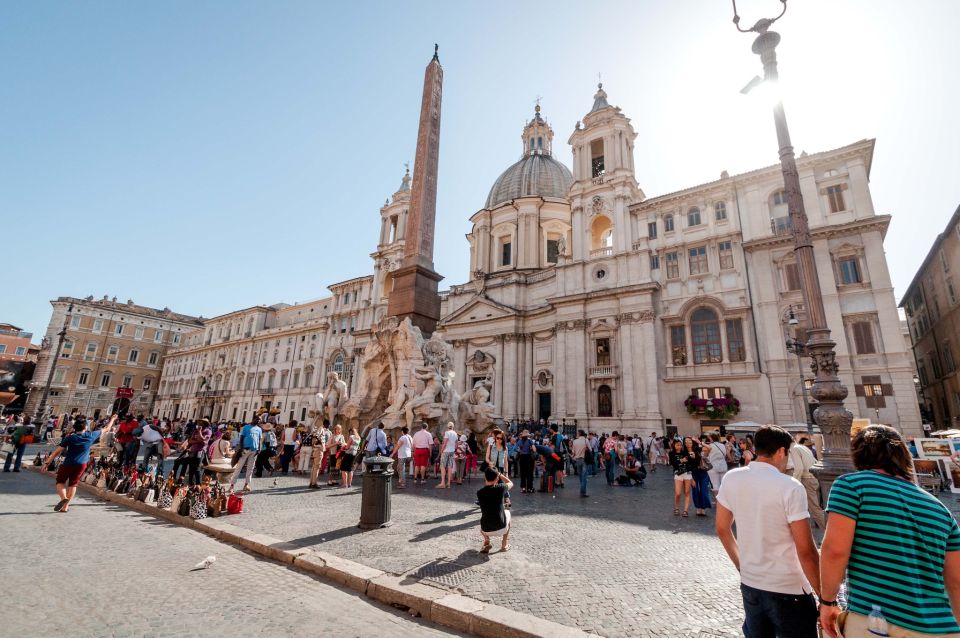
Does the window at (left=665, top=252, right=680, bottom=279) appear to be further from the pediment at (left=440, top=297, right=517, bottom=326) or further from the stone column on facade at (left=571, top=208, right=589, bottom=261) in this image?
the pediment at (left=440, top=297, right=517, bottom=326)

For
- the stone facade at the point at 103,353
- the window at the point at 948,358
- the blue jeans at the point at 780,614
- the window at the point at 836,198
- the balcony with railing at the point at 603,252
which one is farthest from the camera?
the stone facade at the point at 103,353

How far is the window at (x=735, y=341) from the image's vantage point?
82.3 ft

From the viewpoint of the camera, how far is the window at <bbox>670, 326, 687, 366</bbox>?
88.2 feet

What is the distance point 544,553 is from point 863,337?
25245 millimetres

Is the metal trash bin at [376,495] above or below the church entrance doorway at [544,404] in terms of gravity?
below

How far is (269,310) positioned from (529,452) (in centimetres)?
5152

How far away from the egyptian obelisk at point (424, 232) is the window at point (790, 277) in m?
20.9

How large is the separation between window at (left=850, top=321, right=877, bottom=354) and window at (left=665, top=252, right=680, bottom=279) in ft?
30.7

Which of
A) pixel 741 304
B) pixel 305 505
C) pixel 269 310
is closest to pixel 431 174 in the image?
pixel 305 505

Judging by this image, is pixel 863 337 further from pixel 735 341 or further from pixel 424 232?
pixel 424 232

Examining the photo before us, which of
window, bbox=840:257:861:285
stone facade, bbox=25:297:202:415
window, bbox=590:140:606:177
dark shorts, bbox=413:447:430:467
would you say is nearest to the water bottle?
dark shorts, bbox=413:447:430:467

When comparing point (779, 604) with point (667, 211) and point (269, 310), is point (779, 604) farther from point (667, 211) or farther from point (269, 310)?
point (269, 310)

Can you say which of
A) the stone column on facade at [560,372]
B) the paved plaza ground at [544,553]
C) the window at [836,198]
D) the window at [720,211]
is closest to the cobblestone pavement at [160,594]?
the paved plaza ground at [544,553]

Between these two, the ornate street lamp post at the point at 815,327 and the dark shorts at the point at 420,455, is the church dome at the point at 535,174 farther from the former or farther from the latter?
the dark shorts at the point at 420,455
